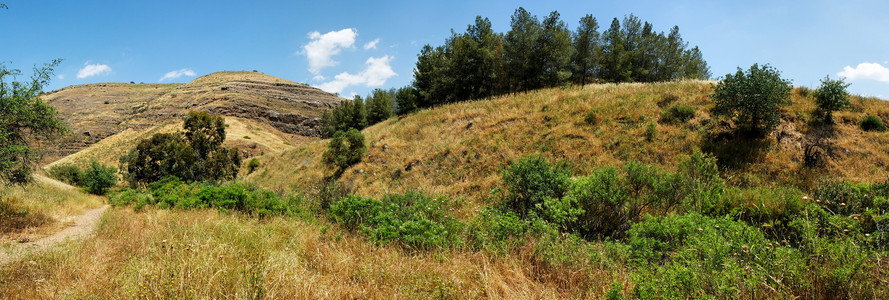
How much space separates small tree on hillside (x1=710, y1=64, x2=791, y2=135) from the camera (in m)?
10.4

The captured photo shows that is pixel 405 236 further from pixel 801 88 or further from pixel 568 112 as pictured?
pixel 801 88

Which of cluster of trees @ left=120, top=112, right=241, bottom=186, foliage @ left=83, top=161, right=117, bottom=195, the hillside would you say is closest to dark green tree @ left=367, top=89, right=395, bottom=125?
cluster of trees @ left=120, top=112, right=241, bottom=186

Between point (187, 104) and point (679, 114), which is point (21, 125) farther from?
point (187, 104)

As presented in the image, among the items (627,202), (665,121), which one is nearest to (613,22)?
(665,121)

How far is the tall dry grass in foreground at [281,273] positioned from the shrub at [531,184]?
2885 millimetres

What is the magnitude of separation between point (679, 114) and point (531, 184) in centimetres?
1037

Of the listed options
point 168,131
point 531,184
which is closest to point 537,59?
point 531,184

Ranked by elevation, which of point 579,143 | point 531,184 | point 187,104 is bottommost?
point 531,184

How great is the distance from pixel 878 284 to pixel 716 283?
137cm

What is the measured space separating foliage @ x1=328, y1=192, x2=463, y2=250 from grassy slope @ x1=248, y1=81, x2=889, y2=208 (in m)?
4.87

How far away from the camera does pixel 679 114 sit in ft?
44.9

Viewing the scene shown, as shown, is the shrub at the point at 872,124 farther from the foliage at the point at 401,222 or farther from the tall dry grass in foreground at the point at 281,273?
the foliage at the point at 401,222

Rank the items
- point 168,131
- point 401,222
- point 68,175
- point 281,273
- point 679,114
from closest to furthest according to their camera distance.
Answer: point 281,273 → point 401,222 → point 679,114 → point 68,175 → point 168,131

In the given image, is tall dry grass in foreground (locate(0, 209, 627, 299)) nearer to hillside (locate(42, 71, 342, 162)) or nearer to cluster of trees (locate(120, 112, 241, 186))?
cluster of trees (locate(120, 112, 241, 186))
